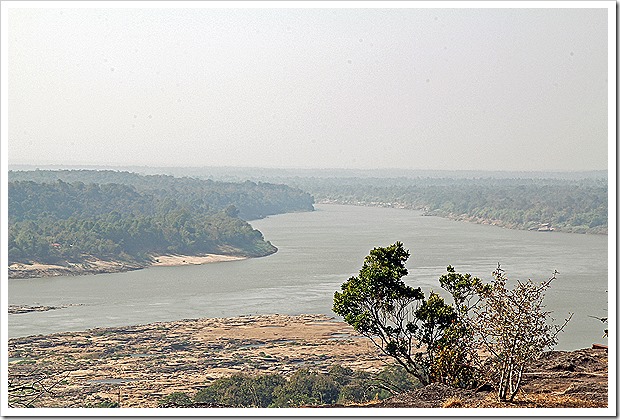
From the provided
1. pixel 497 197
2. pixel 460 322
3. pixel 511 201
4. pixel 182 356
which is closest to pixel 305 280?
pixel 182 356

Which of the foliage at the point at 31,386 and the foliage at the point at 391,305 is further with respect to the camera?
the foliage at the point at 31,386

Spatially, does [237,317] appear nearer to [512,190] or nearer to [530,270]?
[530,270]

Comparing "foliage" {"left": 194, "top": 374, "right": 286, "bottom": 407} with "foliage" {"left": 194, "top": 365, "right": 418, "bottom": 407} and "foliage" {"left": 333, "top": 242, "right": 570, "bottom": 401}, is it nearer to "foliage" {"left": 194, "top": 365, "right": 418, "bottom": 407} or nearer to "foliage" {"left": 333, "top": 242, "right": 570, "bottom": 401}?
"foliage" {"left": 194, "top": 365, "right": 418, "bottom": 407}

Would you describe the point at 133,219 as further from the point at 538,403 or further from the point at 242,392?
the point at 538,403

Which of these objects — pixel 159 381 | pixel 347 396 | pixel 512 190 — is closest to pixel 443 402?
pixel 347 396

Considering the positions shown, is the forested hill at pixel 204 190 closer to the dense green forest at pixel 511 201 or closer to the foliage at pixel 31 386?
the dense green forest at pixel 511 201

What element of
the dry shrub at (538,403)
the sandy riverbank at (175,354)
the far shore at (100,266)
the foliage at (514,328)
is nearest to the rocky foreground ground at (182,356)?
the sandy riverbank at (175,354)

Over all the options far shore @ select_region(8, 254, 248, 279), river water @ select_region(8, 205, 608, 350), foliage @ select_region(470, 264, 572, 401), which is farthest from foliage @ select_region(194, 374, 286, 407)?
far shore @ select_region(8, 254, 248, 279)
